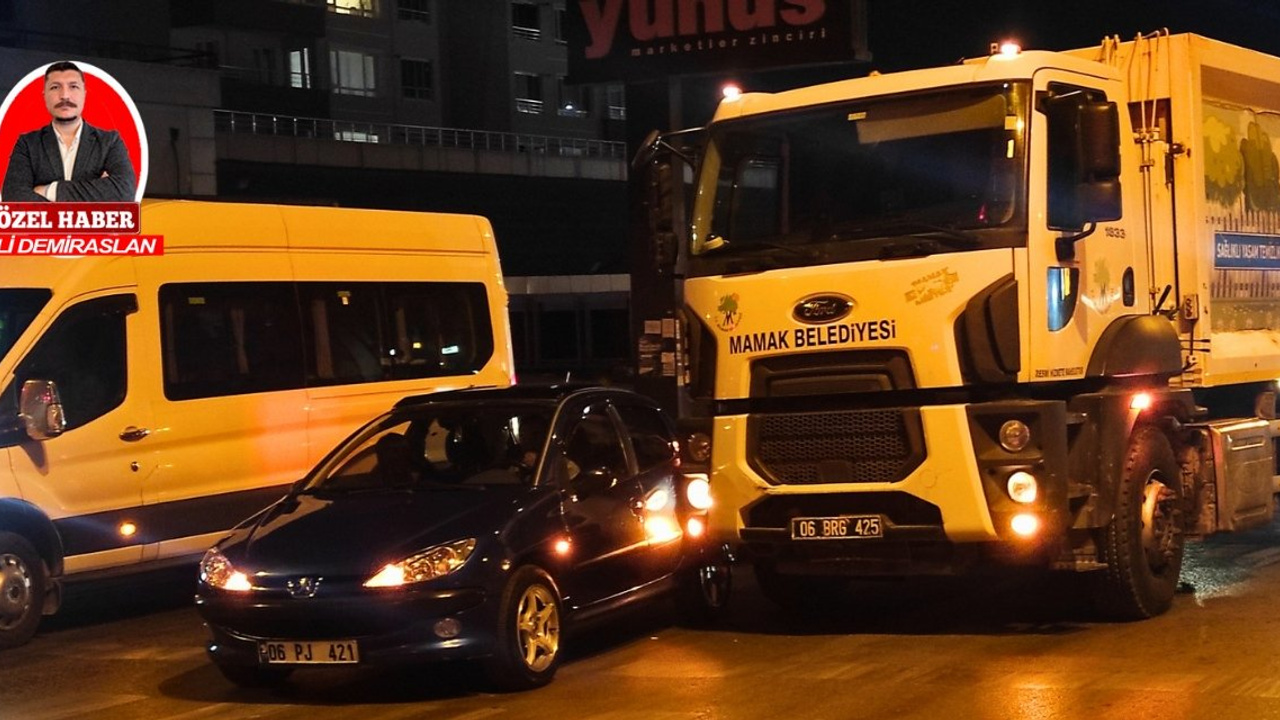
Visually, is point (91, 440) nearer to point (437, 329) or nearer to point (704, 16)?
point (437, 329)

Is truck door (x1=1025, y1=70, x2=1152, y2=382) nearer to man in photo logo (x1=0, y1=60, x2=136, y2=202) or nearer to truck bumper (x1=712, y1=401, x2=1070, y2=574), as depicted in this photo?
truck bumper (x1=712, y1=401, x2=1070, y2=574)

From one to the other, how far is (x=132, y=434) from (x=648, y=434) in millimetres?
3913

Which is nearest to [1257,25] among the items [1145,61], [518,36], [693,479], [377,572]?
[1145,61]

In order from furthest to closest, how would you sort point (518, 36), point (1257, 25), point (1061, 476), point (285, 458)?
point (518, 36) < point (1257, 25) < point (285, 458) < point (1061, 476)

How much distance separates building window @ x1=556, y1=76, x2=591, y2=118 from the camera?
2891 inches

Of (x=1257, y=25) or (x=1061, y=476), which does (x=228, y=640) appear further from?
(x=1257, y=25)

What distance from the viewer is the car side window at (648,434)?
10492 mm

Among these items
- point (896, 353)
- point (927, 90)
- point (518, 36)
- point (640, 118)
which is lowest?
point (896, 353)

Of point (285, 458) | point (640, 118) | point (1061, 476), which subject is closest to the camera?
point (1061, 476)

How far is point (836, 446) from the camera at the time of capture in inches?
382

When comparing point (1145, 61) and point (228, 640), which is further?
point (1145, 61)

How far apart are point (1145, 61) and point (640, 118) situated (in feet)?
46.9

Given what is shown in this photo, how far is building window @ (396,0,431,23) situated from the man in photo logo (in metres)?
40.1

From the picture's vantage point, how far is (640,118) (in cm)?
2494
